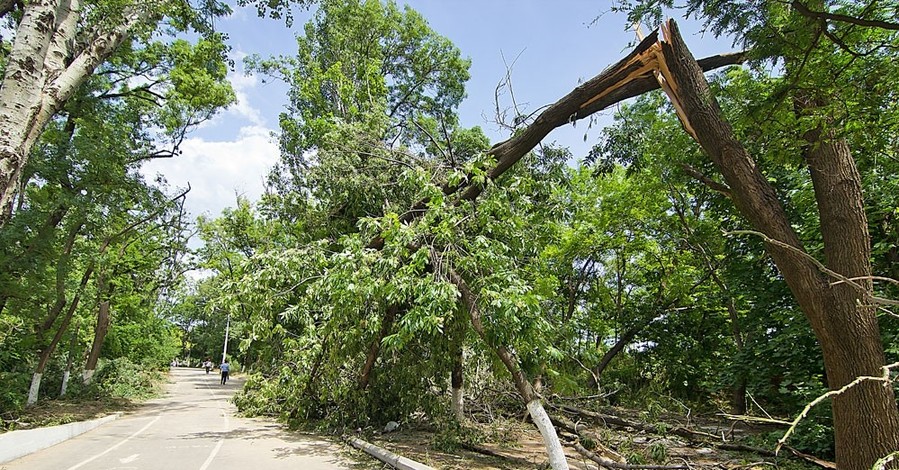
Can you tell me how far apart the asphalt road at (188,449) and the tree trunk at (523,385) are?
330cm

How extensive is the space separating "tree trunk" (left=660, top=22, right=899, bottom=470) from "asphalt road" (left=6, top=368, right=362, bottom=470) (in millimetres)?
6943

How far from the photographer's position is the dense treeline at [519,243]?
15.5 feet

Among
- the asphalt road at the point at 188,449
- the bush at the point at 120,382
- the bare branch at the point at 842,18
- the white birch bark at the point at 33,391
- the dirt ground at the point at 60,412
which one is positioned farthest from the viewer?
the bush at the point at 120,382

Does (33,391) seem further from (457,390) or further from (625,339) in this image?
(625,339)

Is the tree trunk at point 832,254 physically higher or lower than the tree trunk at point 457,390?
higher

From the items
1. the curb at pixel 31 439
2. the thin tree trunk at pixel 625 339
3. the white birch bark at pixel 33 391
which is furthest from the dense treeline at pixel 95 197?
the thin tree trunk at pixel 625 339

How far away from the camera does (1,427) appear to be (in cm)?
1088

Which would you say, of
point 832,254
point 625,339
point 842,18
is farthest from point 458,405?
point 625,339

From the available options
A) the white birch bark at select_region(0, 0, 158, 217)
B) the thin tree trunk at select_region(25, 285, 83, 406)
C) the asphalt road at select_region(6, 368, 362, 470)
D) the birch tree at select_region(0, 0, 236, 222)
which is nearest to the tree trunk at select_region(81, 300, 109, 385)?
the thin tree trunk at select_region(25, 285, 83, 406)

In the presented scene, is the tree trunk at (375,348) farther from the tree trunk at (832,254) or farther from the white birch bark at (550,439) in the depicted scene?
the tree trunk at (832,254)

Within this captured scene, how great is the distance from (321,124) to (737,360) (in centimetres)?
1353

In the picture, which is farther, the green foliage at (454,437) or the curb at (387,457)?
the green foliage at (454,437)

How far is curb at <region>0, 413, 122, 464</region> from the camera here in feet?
26.4

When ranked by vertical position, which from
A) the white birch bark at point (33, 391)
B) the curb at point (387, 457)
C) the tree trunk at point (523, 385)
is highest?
the tree trunk at point (523, 385)
